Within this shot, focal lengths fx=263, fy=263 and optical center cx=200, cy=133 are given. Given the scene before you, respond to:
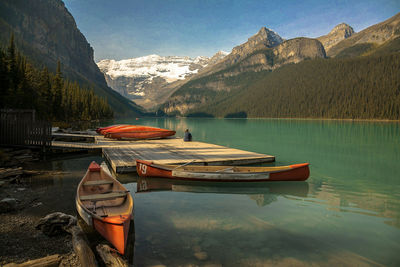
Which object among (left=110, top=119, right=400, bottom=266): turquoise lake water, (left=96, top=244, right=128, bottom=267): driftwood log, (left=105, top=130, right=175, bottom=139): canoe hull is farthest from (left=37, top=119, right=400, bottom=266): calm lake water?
(left=105, top=130, right=175, bottom=139): canoe hull

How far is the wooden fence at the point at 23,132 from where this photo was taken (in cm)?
1917

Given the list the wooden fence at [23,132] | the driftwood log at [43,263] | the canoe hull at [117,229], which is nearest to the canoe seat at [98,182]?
the canoe hull at [117,229]

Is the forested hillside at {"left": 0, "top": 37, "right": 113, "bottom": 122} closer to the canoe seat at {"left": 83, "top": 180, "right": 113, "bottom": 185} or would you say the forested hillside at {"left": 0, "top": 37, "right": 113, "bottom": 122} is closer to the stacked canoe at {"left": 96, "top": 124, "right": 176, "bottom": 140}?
the stacked canoe at {"left": 96, "top": 124, "right": 176, "bottom": 140}

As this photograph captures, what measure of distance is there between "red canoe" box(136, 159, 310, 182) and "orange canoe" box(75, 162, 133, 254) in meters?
3.94

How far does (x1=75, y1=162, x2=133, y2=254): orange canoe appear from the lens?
5.93 m

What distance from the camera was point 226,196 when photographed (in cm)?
1191

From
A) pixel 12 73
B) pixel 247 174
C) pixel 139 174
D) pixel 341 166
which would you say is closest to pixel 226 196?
pixel 247 174

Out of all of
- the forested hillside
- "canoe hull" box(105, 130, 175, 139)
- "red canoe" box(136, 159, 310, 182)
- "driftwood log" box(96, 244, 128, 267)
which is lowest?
"driftwood log" box(96, 244, 128, 267)

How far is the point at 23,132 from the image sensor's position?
763 inches

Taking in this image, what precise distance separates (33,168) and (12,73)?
3399cm

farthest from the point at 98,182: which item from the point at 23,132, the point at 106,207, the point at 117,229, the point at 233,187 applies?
the point at 23,132

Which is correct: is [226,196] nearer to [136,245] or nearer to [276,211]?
[276,211]

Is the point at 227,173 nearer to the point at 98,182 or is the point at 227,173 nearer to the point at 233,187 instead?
the point at 233,187

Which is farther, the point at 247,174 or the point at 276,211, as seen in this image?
the point at 247,174
